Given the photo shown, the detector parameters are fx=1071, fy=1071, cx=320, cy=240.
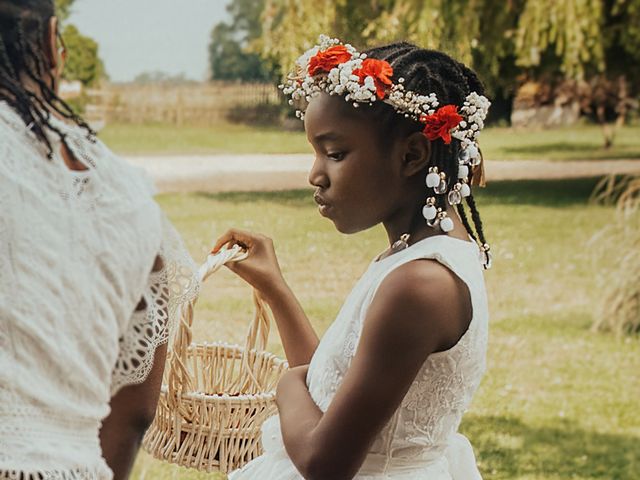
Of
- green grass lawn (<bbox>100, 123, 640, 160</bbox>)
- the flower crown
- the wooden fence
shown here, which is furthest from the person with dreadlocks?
the wooden fence

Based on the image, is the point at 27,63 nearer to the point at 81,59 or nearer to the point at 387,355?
the point at 387,355

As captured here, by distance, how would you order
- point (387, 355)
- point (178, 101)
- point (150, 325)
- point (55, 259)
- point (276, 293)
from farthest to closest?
point (178, 101) < point (276, 293) < point (387, 355) < point (150, 325) < point (55, 259)

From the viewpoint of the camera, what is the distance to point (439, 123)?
5.62 feet

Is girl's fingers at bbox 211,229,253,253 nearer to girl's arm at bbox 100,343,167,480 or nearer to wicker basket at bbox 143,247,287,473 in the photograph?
wicker basket at bbox 143,247,287,473

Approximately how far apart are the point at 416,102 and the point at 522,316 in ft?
19.3

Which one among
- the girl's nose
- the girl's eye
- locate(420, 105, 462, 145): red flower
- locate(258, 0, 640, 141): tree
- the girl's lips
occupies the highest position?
locate(420, 105, 462, 145): red flower

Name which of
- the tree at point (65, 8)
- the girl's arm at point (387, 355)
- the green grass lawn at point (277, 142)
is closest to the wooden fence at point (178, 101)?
the green grass lawn at point (277, 142)

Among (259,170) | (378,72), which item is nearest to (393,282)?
(378,72)

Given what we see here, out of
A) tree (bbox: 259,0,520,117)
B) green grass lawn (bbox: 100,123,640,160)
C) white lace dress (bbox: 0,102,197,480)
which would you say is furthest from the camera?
green grass lawn (bbox: 100,123,640,160)

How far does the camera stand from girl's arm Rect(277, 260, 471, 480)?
5.23 ft

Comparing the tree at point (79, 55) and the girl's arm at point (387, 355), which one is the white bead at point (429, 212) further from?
the tree at point (79, 55)

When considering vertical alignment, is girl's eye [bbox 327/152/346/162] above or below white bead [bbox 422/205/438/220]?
above

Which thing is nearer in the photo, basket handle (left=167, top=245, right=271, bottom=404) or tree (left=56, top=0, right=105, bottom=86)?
basket handle (left=167, top=245, right=271, bottom=404)

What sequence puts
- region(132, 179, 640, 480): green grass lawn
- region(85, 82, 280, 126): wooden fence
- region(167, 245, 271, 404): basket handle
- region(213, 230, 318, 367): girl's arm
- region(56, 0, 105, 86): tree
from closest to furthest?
1. region(213, 230, 318, 367): girl's arm
2. region(167, 245, 271, 404): basket handle
3. region(132, 179, 640, 480): green grass lawn
4. region(56, 0, 105, 86): tree
5. region(85, 82, 280, 126): wooden fence
